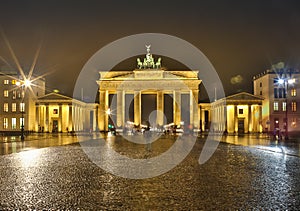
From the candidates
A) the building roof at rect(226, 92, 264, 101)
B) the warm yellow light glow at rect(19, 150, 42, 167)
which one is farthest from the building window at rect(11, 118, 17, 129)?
the warm yellow light glow at rect(19, 150, 42, 167)

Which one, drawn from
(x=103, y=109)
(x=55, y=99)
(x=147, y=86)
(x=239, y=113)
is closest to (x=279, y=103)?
(x=239, y=113)

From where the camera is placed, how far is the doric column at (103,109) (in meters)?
94.7

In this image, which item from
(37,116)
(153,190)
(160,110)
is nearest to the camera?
(153,190)

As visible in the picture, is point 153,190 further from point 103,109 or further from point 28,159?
point 103,109

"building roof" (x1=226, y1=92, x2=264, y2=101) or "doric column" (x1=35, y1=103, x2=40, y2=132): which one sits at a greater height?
"building roof" (x1=226, y1=92, x2=264, y2=101)

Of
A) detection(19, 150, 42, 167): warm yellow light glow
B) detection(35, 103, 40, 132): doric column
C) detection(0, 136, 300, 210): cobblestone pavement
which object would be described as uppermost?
detection(35, 103, 40, 132): doric column

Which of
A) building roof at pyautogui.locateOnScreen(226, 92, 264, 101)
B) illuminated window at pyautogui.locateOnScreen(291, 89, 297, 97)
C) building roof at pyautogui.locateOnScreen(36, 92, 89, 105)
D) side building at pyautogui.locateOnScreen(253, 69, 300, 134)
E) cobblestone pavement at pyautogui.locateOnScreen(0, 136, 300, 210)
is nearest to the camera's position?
cobblestone pavement at pyautogui.locateOnScreen(0, 136, 300, 210)

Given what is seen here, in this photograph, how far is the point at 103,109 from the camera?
94438mm

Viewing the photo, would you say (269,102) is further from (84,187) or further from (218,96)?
(84,187)

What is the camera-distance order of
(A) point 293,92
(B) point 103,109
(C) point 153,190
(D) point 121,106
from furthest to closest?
(B) point 103,109 < (D) point 121,106 < (A) point 293,92 < (C) point 153,190

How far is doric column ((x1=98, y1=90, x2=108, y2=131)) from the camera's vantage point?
9474 centimetres

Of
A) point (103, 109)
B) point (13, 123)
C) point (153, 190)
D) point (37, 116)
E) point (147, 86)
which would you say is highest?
point (147, 86)

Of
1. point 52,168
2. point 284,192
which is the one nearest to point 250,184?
point 284,192

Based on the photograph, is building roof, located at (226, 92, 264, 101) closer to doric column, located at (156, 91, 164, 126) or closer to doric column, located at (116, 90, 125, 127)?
doric column, located at (156, 91, 164, 126)
